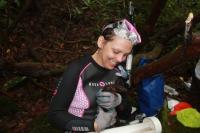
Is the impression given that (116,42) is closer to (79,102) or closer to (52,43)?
(79,102)

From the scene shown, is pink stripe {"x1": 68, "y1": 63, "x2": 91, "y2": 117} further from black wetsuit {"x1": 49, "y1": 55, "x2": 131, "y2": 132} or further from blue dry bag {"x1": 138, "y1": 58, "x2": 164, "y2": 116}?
blue dry bag {"x1": 138, "y1": 58, "x2": 164, "y2": 116}

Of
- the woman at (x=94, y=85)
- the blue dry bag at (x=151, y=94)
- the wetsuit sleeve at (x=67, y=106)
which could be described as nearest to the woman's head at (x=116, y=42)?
the woman at (x=94, y=85)

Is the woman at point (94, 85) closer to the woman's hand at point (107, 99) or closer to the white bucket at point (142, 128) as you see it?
the woman's hand at point (107, 99)

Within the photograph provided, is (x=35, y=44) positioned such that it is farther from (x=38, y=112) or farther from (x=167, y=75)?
(x=167, y=75)

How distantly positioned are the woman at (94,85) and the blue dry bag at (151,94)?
1.50 feet

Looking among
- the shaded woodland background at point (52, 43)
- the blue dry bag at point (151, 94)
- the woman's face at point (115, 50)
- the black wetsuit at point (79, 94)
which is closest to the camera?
the woman's face at point (115, 50)

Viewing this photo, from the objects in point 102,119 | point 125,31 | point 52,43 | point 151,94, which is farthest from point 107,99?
point 52,43

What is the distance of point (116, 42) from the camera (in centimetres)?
294

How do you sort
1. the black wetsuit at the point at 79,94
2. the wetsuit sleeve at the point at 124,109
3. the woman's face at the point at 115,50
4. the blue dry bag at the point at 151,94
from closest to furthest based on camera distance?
the woman's face at the point at 115,50
the black wetsuit at the point at 79,94
the wetsuit sleeve at the point at 124,109
the blue dry bag at the point at 151,94

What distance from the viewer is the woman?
9.73 ft

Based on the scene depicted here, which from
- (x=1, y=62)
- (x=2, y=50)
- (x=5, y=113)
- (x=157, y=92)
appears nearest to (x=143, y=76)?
(x=157, y=92)

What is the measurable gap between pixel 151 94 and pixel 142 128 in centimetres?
54

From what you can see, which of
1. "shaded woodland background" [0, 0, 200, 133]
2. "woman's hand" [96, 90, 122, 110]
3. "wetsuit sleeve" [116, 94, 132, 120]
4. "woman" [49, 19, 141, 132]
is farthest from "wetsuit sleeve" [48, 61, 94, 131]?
"shaded woodland background" [0, 0, 200, 133]

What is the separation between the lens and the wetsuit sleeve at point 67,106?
302cm
